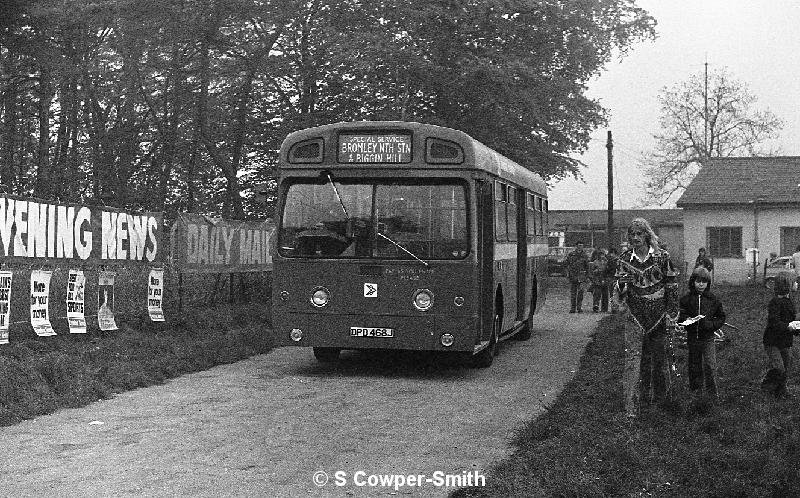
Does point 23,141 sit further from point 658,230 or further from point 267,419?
point 658,230

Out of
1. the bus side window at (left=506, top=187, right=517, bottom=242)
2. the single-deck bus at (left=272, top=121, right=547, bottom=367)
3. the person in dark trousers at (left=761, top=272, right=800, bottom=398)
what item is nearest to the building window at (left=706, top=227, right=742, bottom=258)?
the bus side window at (left=506, top=187, right=517, bottom=242)

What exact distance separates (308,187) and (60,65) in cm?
2574

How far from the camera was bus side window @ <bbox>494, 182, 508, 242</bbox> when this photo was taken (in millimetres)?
15500

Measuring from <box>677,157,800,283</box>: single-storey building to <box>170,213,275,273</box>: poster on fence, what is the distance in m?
27.2

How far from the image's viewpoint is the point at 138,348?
51.3 ft

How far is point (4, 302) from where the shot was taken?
45.6 feet

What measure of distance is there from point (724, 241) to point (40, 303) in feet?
125

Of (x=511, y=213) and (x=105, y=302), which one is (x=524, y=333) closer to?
(x=511, y=213)

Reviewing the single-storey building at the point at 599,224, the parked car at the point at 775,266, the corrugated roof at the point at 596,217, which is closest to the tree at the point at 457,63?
the parked car at the point at 775,266

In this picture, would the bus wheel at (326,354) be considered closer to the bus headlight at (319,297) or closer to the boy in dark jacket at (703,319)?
the bus headlight at (319,297)

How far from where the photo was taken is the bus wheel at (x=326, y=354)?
51.8ft

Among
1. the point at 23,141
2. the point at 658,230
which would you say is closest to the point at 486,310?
the point at 23,141

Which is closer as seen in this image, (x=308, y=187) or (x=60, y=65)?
(x=308, y=187)

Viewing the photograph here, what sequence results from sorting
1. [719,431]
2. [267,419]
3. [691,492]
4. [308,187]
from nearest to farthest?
[691,492], [719,431], [267,419], [308,187]
